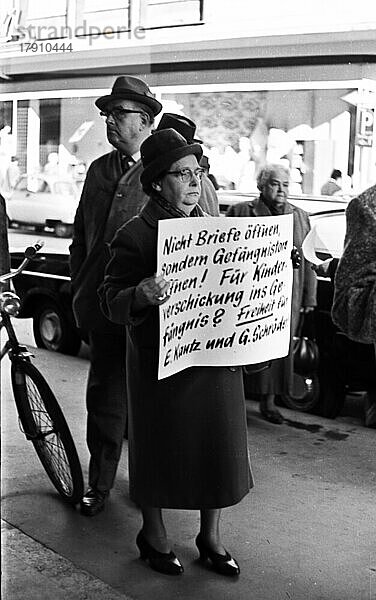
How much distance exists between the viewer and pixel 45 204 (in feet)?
11.6

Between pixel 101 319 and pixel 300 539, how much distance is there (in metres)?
0.93

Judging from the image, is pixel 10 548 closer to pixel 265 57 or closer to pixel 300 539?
pixel 300 539

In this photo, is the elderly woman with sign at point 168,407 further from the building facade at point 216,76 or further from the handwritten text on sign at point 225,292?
the building facade at point 216,76

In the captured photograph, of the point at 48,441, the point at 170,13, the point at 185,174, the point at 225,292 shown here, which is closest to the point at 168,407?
the point at 225,292

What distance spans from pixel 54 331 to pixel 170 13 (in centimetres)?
110

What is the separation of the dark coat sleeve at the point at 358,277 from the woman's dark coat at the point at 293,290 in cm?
23

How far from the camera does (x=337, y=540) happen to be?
3453 mm

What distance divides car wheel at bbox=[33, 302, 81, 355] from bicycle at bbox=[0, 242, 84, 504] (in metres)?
0.08

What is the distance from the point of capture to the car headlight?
356 centimetres

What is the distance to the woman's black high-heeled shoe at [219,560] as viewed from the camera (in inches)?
138

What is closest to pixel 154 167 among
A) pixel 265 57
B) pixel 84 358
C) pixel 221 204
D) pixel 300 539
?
pixel 221 204

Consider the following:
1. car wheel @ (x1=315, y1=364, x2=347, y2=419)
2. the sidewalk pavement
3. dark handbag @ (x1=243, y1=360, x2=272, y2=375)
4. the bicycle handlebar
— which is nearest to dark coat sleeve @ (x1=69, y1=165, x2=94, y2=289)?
the bicycle handlebar

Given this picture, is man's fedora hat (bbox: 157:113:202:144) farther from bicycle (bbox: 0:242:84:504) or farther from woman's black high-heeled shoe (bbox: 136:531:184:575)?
woman's black high-heeled shoe (bbox: 136:531:184:575)

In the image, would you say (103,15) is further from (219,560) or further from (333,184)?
(219,560)
